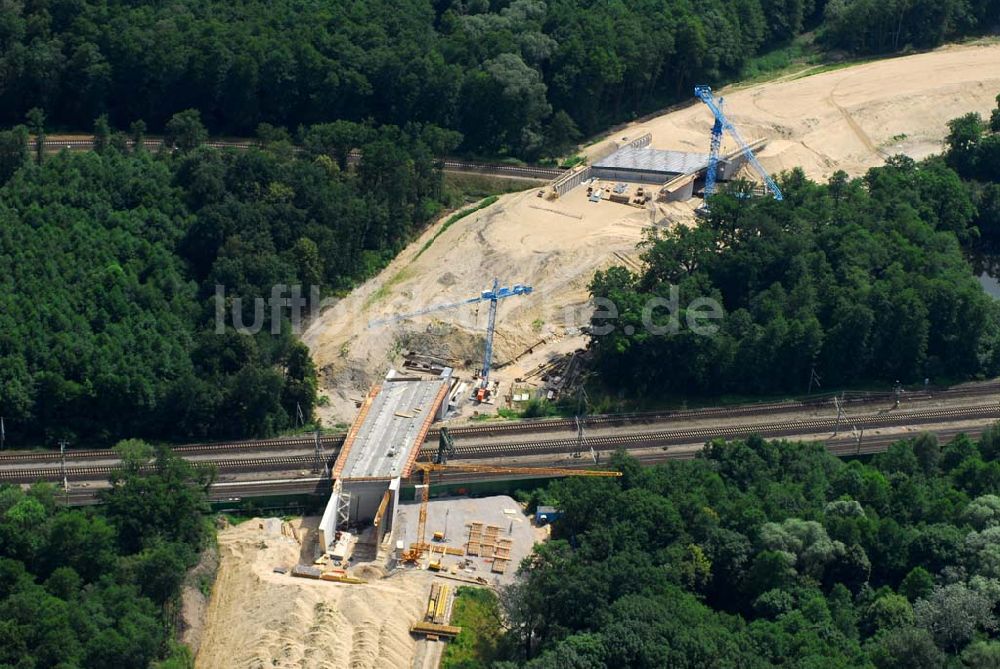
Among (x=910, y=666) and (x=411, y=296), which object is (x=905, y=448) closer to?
(x=910, y=666)

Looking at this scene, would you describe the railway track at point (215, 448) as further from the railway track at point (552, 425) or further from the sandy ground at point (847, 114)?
the sandy ground at point (847, 114)

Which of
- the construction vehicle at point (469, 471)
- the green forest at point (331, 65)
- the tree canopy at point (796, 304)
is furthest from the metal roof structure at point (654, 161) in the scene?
the construction vehicle at point (469, 471)

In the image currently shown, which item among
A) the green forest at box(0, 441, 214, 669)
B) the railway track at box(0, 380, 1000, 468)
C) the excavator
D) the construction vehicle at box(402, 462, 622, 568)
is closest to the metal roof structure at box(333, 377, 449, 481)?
the excavator

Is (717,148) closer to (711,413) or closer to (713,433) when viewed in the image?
(711,413)

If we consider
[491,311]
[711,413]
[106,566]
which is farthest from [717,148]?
[106,566]

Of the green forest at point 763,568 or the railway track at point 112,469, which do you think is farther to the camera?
the railway track at point 112,469
